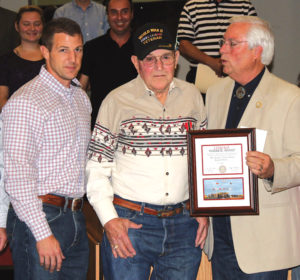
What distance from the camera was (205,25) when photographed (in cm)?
450

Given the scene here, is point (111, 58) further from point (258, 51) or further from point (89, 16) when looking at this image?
point (258, 51)

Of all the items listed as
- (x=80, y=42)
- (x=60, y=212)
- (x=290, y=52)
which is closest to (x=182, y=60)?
(x=290, y=52)

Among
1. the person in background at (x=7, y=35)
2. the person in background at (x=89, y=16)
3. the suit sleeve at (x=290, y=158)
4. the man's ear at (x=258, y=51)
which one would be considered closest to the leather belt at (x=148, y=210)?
the suit sleeve at (x=290, y=158)

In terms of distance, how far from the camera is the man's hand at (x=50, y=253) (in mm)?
2395

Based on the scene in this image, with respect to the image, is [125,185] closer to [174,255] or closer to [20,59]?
[174,255]

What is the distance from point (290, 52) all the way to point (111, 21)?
8.30ft

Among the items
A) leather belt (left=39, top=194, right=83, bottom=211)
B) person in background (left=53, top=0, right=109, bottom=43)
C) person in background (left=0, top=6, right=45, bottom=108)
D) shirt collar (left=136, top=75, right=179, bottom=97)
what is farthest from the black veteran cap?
person in background (left=53, top=0, right=109, bottom=43)

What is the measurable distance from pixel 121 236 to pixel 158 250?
0.70ft

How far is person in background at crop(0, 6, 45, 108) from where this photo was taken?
13.5ft

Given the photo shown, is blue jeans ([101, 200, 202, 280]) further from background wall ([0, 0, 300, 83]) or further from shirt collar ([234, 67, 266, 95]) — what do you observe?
background wall ([0, 0, 300, 83])

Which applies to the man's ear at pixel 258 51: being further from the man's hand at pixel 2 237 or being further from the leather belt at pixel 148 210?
the man's hand at pixel 2 237

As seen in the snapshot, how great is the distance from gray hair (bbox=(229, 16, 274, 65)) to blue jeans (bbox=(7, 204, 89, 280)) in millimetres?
1315

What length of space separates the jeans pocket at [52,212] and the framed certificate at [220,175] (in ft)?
2.23

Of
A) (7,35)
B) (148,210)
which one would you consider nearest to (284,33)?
(7,35)
